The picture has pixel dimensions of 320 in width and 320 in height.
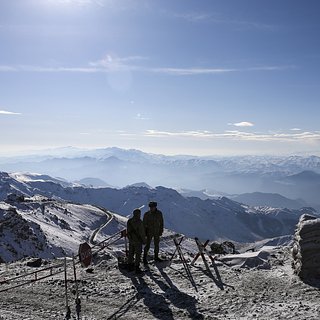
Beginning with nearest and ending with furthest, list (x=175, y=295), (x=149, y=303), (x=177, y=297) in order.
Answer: (x=149, y=303) < (x=177, y=297) < (x=175, y=295)

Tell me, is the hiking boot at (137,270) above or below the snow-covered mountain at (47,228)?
above

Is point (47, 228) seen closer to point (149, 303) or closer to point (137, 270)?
point (137, 270)

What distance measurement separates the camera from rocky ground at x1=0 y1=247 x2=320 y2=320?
43.2 ft

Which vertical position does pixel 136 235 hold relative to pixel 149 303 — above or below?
above

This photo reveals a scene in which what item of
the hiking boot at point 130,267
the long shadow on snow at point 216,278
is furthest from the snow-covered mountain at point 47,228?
the long shadow on snow at point 216,278

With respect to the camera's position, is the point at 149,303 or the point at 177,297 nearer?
the point at 149,303

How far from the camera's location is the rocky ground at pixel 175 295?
13164mm

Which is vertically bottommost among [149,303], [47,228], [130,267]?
[47,228]

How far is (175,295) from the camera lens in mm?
14945

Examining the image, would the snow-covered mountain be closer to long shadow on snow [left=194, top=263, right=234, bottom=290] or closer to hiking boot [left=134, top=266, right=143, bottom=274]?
hiking boot [left=134, top=266, right=143, bottom=274]

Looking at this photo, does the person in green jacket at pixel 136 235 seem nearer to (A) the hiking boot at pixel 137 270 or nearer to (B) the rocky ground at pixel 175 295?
(A) the hiking boot at pixel 137 270

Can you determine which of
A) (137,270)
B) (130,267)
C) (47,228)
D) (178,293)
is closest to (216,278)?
(178,293)

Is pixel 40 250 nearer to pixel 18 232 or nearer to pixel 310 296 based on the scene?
pixel 18 232

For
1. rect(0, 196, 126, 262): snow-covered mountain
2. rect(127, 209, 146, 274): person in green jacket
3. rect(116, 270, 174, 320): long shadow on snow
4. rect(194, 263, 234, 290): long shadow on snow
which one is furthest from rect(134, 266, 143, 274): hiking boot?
rect(0, 196, 126, 262): snow-covered mountain
